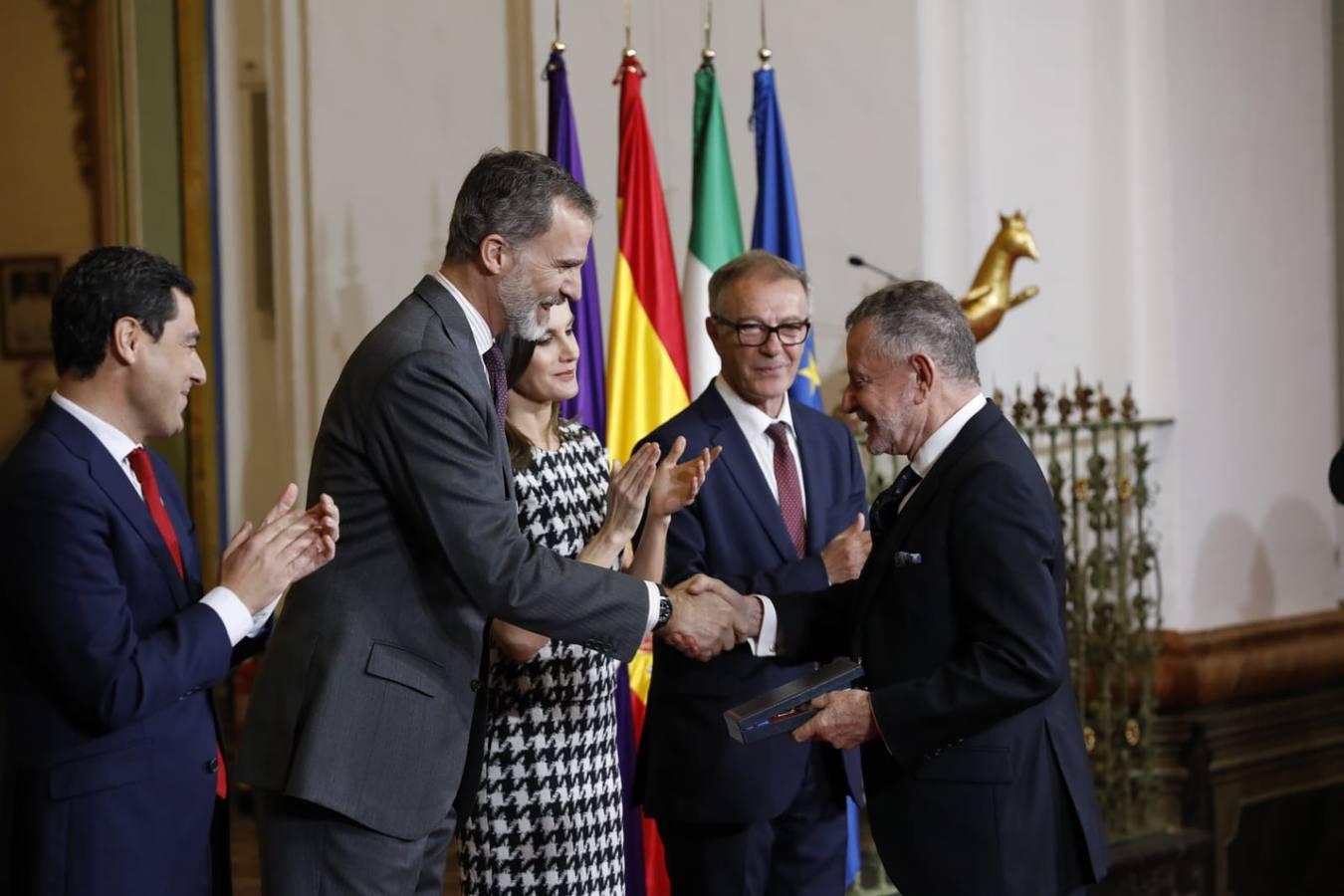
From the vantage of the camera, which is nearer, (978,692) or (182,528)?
(978,692)

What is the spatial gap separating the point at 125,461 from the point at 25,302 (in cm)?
524

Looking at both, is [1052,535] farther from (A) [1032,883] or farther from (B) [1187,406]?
(B) [1187,406]

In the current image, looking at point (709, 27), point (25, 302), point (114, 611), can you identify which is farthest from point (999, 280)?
point (25, 302)

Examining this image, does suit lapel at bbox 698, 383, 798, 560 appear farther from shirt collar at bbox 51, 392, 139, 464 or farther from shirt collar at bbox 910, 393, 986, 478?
shirt collar at bbox 51, 392, 139, 464

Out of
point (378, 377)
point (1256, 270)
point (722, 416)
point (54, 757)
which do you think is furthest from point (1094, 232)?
point (54, 757)

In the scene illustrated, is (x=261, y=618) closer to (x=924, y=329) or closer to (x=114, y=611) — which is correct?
(x=114, y=611)

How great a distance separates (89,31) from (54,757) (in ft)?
18.4

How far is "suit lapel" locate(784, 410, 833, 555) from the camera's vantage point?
11.3ft

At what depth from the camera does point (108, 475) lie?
2.45 meters

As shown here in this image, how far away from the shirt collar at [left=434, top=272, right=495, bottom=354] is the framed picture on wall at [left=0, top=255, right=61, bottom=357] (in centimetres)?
517

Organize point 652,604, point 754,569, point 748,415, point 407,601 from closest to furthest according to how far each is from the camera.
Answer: point 407,601
point 652,604
point 754,569
point 748,415

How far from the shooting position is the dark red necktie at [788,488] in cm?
346

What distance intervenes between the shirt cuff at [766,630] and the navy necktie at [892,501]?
1.30 feet

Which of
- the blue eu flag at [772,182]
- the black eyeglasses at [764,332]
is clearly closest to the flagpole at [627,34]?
the blue eu flag at [772,182]
